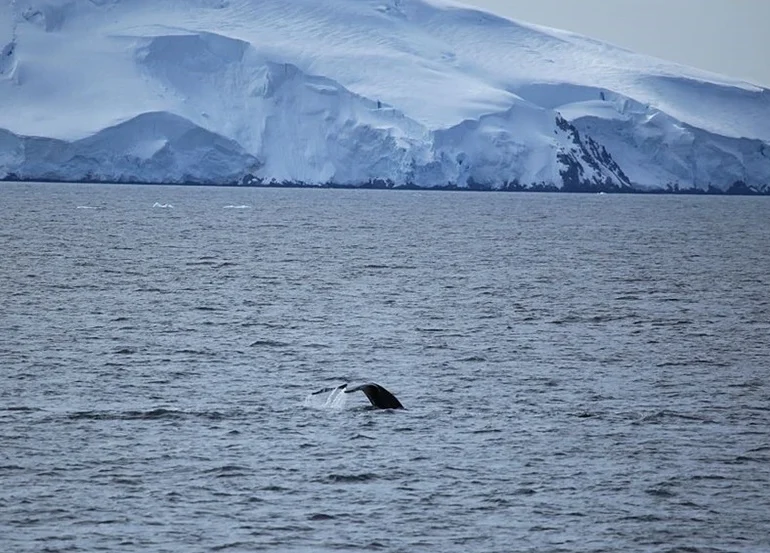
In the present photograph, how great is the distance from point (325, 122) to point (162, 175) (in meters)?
20.1

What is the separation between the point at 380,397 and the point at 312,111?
135 metres

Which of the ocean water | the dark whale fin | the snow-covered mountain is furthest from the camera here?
the snow-covered mountain

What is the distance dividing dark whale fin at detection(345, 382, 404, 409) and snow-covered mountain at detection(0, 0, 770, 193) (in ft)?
396

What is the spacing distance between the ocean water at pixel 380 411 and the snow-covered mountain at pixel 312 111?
87968 mm

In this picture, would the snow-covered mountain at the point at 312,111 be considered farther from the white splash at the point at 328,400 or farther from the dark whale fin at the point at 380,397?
the dark whale fin at the point at 380,397

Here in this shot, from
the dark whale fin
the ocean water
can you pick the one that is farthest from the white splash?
the dark whale fin

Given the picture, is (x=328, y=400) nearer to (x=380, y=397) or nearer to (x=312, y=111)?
(x=380, y=397)

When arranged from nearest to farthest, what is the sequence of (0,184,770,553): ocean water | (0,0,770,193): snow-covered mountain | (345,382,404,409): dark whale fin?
(0,184,770,553): ocean water
(345,382,404,409): dark whale fin
(0,0,770,193): snow-covered mountain

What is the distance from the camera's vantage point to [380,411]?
86.0 feet

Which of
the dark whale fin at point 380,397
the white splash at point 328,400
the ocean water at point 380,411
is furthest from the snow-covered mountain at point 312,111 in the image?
the dark whale fin at point 380,397

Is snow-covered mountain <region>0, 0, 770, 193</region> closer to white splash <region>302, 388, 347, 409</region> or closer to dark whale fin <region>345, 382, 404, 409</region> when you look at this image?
white splash <region>302, 388, 347, 409</region>

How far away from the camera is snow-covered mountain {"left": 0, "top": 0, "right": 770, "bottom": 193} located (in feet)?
491

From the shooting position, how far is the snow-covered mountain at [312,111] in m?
150

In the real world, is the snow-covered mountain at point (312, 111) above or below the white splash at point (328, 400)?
above
